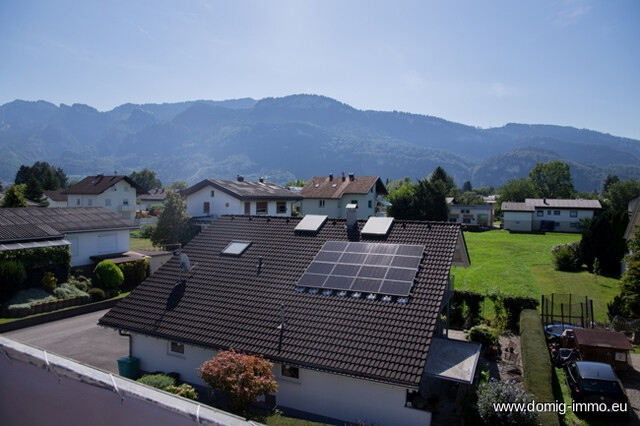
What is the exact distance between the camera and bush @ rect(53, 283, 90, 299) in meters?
26.2

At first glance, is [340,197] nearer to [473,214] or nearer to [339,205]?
[339,205]

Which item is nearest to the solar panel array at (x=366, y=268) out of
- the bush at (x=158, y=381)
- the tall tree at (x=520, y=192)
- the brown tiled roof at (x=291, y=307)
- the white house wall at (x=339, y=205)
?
the brown tiled roof at (x=291, y=307)

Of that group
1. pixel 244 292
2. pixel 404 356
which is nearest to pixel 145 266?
pixel 244 292

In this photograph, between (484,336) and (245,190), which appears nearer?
(484,336)

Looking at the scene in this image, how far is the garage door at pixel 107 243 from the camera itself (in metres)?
33.3

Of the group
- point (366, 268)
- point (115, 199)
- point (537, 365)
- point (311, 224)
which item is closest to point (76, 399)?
point (366, 268)

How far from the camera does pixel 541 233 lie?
246 feet

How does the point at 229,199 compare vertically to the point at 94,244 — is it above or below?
above

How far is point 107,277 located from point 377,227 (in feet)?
67.2

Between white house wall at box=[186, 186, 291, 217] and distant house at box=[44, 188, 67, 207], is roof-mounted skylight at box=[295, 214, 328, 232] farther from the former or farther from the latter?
distant house at box=[44, 188, 67, 207]

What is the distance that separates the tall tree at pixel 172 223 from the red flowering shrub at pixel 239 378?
33.7 m

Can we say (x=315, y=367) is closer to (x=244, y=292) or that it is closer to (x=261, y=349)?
(x=261, y=349)

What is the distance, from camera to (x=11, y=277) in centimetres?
2450

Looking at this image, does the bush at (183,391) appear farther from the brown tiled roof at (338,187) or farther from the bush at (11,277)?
the brown tiled roof at (338,187)
